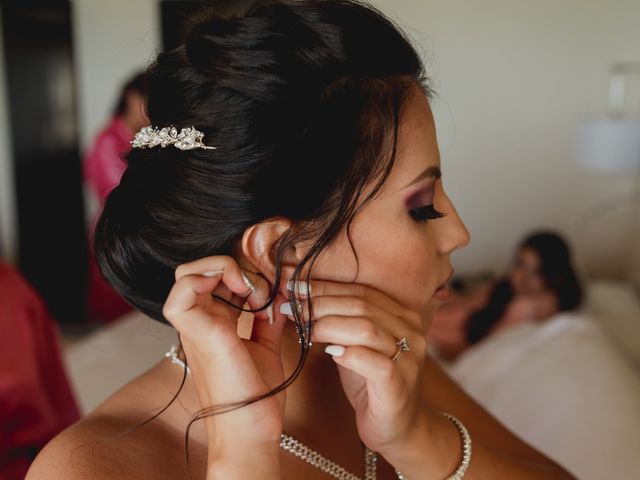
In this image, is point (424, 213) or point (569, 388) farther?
point (569, 388)

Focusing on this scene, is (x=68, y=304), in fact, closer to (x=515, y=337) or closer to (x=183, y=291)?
(x=515, y=337)

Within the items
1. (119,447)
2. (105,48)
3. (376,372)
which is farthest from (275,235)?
(105,48)

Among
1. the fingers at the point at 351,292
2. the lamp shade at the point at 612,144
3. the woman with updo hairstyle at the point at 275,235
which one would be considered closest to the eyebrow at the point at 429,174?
the woman with updo hairstyle at the point at 275,235

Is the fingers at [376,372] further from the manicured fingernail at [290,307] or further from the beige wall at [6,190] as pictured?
the beige wall at [6,190]

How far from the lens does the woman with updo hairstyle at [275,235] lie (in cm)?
82

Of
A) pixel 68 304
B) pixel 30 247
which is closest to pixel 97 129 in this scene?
pixel 30 247

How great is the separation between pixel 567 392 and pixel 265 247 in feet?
3.79

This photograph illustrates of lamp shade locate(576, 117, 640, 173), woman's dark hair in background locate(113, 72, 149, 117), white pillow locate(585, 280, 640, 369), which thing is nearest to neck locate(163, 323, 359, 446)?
white pillow locate(585, 280, 640, 369)

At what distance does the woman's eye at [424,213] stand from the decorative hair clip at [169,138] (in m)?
0.29

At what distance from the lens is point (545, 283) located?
304cm

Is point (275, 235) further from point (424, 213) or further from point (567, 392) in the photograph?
point (567, 392)

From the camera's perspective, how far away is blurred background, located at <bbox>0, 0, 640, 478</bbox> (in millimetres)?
3869

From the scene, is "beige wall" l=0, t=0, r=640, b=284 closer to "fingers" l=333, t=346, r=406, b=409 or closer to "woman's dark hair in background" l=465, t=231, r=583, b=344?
"woman's dark hair in background" l=465, t=231, r=583, b=344

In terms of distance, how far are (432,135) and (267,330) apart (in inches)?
14.1
